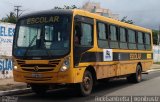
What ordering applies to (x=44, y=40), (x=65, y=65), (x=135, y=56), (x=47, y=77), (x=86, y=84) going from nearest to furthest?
(x=65, y=65)
(x=47, y=77)
(x=44, y=40)
(x=86, y=84)
(x=135, y=56)

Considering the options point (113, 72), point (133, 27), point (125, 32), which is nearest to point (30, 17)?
point (113, 72)

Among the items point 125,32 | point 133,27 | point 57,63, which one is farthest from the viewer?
point 133,27

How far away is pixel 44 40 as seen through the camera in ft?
43.2

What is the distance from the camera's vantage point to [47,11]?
13656 millimetres

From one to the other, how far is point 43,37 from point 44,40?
0.39 feet

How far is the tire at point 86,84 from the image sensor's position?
13.6 meters

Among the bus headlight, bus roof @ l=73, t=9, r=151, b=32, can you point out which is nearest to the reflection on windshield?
the bus headlight

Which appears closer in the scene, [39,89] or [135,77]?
[39,89]

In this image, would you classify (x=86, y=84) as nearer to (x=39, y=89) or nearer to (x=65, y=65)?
(x=65, y=65)

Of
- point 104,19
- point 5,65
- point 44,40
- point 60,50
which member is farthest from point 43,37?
point 5,65

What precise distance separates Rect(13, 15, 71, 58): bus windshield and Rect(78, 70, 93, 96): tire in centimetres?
147

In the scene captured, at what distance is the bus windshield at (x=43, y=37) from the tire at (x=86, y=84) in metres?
1.47

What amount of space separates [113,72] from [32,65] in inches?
188

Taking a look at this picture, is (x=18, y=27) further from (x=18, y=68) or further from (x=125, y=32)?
(x=125, y=32)
